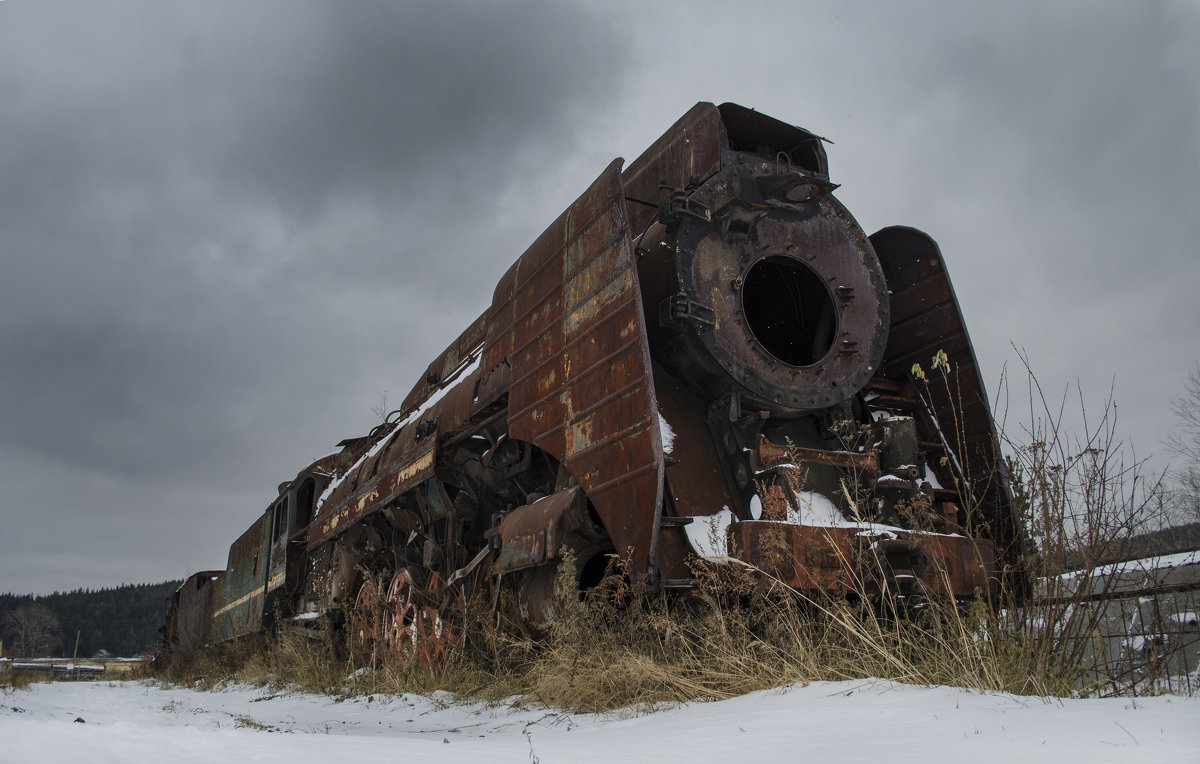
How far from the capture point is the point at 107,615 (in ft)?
306

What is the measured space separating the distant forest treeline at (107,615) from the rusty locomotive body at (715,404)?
8482cm

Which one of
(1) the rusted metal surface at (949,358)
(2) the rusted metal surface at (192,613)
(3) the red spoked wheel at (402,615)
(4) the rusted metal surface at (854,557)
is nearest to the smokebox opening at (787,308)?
(1) the rusted metal surface at (949,358)

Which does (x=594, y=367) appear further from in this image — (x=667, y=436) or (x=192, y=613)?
(x=192, y=613)

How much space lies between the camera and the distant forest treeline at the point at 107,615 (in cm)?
8412

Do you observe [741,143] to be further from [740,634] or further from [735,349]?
[740,634]

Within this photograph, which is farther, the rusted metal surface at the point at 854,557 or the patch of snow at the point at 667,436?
the patch of snow at the point at 667,436

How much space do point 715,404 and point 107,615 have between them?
107 metres

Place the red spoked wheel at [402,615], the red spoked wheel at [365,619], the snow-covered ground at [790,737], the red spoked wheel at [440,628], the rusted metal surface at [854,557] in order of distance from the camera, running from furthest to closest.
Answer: the red spoked wheel at [365,619] → the red spoked wheel at [402,615] → the red spoked wheel at [440,628] → the rusted metal surface at [854,557] → the snow-covered ground at [790,737]

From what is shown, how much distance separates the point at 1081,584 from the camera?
3.39m

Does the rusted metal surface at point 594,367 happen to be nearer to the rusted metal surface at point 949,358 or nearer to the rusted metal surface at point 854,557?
the rusted metal surface at point 854,557

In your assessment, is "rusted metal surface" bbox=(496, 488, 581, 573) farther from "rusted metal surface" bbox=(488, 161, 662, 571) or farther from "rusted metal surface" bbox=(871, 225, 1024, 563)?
"rusted metal surface" bbox=(871, 225, 1024, 563)

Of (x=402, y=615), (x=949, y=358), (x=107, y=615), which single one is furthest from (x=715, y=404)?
(x=107, y=615)

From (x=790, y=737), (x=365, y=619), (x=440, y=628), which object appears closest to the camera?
(x=790, y=737)

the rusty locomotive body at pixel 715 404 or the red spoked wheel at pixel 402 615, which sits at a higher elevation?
the rusty locomotive body at pixel 715 404
